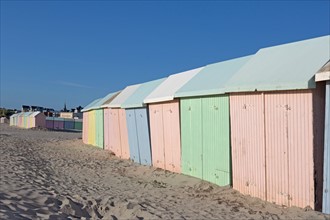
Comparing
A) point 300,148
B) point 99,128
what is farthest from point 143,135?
point 99,128

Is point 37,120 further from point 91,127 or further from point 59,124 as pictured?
point 91,127

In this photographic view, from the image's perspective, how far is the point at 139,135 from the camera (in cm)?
1558

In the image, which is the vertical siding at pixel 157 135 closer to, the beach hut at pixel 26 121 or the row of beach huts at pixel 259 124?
the row of beach huts at pixel 259 124

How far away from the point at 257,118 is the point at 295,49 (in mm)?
1701

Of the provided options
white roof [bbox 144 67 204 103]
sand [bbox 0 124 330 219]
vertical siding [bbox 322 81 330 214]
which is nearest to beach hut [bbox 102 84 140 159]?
white roof [bbox 144 67 204 103]

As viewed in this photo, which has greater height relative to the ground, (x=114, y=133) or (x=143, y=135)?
(x=143, y=135)

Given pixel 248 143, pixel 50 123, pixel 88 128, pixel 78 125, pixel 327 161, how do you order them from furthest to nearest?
pixel 78 125 → pixel 50 123 → pixel 88 128 → pixel 248 143 → pixel 327 161

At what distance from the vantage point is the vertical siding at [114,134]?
63.4 ft

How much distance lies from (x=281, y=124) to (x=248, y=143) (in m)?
1.19

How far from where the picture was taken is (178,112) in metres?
12.0

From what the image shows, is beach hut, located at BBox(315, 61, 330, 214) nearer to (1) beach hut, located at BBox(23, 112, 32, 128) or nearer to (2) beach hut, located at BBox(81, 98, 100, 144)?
(2) beach hut, located at BBox(81, 98, 100, 144)

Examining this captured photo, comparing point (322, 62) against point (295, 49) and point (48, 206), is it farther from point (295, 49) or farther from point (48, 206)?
point (48, 206)

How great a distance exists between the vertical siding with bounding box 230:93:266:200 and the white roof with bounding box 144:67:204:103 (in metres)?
3.68

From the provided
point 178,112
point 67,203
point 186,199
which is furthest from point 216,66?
point 67,203
